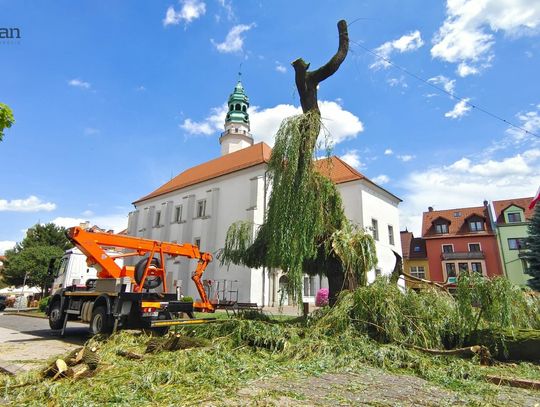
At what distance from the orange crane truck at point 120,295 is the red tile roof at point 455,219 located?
3803 centimetres

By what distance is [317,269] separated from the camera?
36.0 feet

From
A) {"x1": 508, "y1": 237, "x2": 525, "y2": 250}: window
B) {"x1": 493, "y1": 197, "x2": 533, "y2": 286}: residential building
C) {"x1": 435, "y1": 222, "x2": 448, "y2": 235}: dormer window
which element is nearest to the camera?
{"x1": 493, "y1": 197, "x2": 533, "y2": 286}: residential building

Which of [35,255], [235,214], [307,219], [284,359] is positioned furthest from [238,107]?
[284,359]

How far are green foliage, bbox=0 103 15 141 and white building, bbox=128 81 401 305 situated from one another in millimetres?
16238

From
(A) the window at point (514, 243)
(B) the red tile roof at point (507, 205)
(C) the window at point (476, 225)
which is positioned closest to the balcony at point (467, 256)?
(A) the window at point (514, 243)

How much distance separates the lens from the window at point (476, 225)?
40625 mm

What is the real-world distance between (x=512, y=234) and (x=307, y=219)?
3890 centimetres

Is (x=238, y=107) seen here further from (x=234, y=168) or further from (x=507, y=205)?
(x=507, y=205)

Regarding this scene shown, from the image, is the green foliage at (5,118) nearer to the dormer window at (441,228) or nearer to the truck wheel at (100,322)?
the truck wheel at (100,322)

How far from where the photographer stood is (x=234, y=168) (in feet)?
97.9

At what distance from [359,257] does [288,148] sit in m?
3.76

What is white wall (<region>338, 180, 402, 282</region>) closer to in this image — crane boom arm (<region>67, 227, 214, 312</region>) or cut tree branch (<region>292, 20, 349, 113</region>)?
cut tree branch (<region>292, 20, 349, 113</region>)

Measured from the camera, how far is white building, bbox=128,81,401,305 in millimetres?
25531

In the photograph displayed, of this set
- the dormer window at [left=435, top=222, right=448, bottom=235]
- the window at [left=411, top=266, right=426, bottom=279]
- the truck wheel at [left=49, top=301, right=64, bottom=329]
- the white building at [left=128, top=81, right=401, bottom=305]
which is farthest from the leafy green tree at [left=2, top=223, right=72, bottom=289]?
the dormer window at [left=435, top=222, right=448, bottom=235]
